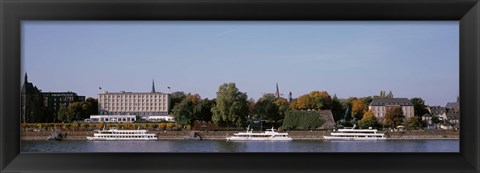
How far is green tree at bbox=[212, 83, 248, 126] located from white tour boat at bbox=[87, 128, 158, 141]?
1.32 ft

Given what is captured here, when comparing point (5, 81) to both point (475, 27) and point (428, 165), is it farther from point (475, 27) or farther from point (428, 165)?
→ point (475, 27)

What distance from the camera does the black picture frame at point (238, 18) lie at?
192 cm

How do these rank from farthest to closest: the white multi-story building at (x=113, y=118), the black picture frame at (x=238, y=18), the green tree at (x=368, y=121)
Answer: the green tree at (x=368, y=121) → the white multi-story building at (x=113, y=118) → the black picture frame at (x=238, y=18)

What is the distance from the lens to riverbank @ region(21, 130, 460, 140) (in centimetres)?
216

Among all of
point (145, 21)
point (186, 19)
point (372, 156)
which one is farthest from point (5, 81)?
point (372, 156)

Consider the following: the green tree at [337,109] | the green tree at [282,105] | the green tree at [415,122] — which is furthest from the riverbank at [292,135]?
the green tree at [282,105]

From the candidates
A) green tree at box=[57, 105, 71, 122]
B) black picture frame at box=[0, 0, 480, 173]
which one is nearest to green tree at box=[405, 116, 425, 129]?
black picture frame at box=[0, 0, 480, 173]

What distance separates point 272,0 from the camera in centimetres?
194

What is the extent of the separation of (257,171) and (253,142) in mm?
617

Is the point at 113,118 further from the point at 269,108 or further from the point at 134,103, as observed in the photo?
the point at 269,108

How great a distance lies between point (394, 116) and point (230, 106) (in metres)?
0.94

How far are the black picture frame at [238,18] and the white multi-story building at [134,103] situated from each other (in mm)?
538

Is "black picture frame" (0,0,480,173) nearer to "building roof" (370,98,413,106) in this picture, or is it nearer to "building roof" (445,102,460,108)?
"building roof" (445,102,460,108)

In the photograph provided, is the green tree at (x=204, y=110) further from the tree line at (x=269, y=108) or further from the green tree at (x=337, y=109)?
the green tree at (x=337, y=109)
